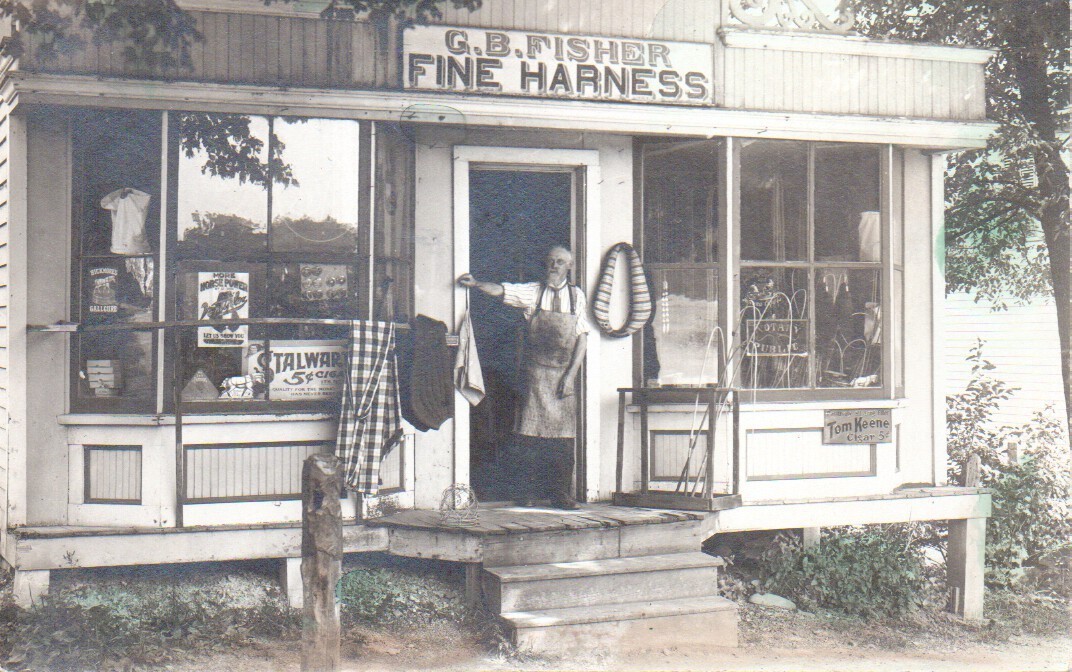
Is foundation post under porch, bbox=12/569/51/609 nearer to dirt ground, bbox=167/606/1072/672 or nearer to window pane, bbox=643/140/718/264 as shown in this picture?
dirt ground, bbox=167/606/1072/672

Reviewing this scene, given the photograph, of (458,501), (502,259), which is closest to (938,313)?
(502,259)

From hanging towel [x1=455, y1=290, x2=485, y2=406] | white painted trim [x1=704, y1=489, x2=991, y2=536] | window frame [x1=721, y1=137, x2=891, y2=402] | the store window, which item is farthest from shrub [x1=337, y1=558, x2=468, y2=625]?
window frame [x1=721, y1=137, x2=891, y2=402]

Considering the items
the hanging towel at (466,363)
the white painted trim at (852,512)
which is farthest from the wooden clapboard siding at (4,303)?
the white painted trim at (852,512)

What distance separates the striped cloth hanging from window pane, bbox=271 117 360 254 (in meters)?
1.85

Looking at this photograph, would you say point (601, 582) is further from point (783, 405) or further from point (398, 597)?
point (783, 405)

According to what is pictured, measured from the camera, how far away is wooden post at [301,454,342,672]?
4.39 meters

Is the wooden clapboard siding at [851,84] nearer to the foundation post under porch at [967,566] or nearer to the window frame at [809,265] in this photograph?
the window frame at [809,265]

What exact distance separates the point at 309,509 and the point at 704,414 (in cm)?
341

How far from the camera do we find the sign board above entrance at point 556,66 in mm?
6562

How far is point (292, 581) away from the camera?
6242 millimetres

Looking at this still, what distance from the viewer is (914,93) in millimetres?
7500

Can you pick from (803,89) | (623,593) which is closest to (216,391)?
(623,593)

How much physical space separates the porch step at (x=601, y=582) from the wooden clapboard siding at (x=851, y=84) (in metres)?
3.29

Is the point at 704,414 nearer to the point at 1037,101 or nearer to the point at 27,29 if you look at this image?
the point at 1037,101
